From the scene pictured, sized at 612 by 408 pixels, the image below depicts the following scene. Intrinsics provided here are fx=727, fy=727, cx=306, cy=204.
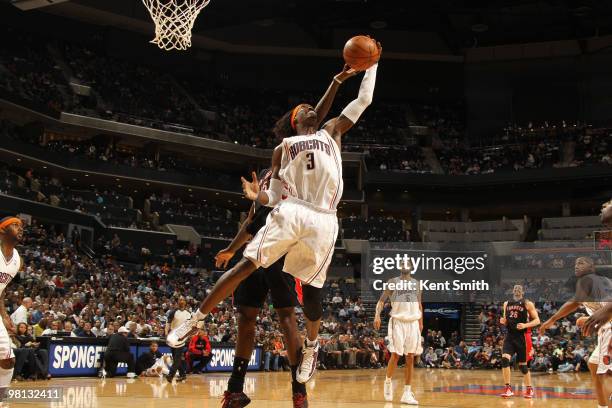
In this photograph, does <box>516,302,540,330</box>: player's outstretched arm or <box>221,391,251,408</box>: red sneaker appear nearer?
<box>221,391,251,408</box>: red sneaker

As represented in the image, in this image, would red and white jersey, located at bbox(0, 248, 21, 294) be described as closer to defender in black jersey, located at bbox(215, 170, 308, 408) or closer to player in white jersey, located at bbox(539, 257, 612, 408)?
defender in black jersey, located at bbox(215, 170, 308, 408)

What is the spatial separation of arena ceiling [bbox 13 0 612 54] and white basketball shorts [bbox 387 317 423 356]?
27778mm

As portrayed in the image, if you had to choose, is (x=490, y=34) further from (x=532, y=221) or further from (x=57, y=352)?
(x=57, y=352)

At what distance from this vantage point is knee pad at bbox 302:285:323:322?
5.52 meters

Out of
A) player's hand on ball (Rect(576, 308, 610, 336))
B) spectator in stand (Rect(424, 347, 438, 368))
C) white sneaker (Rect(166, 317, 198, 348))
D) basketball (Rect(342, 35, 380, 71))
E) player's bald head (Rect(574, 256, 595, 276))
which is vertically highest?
basketball (Rect(342, 35, 380, 71))

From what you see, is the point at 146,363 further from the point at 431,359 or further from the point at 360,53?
the point at 431,359

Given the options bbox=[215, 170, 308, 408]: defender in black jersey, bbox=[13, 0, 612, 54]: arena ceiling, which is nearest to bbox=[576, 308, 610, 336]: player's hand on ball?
bbox=[215, 170, 308, 408]: defender in black jersey

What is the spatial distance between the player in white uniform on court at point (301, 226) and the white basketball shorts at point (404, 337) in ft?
20.6

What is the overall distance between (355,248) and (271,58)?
14.3 m

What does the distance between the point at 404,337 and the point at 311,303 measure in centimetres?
651

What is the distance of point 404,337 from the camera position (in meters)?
11.7

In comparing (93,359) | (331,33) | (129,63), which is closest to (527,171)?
(331,33)

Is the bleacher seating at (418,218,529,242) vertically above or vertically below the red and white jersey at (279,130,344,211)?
above

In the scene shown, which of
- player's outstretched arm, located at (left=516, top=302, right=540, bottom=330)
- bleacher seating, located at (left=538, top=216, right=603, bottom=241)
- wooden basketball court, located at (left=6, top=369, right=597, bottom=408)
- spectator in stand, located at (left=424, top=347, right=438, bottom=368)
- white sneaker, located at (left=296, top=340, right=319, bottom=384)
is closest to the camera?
white sneaker, located at (left=296, top=340, right=319, bottom=384)
